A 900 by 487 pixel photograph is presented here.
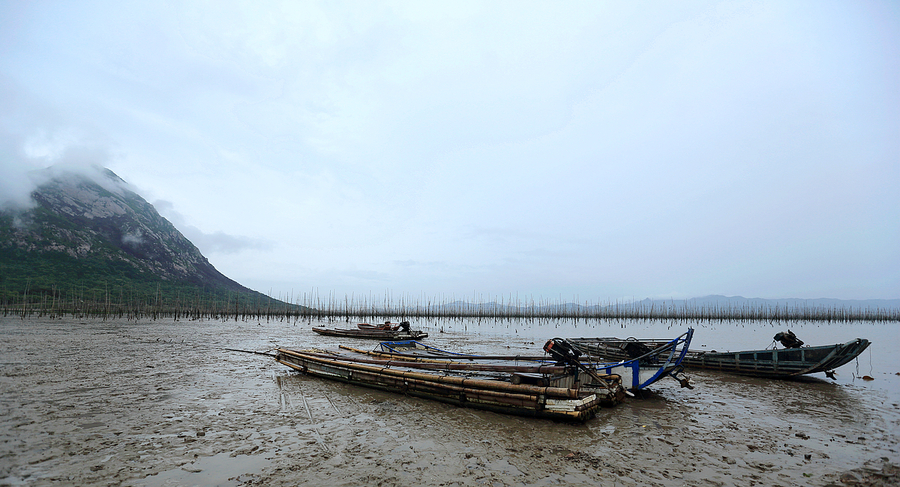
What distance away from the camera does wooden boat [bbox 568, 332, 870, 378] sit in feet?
43.2

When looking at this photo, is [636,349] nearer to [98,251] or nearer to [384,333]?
[384,333]

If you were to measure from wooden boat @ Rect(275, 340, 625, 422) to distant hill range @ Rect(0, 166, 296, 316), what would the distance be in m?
59.5

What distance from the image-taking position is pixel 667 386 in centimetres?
1245

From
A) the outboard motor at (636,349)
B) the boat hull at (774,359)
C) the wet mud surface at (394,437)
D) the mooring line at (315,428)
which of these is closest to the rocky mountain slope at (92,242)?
the wet mud surface at (394,437)

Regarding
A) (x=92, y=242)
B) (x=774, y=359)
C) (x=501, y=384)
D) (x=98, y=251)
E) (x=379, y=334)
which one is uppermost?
(x=92, y=242)

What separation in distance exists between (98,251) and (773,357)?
125687 millimetres

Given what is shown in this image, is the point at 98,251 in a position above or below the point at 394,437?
above

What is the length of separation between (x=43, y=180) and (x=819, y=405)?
163678 millimetres

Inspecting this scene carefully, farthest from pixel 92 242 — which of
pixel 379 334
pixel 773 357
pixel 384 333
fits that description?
pixel 773 357

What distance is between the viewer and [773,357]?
1454 centimetres

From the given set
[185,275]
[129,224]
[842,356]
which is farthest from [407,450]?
[129,224]

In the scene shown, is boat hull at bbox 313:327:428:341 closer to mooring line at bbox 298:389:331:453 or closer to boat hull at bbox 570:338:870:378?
boat hull at bbox 570:338:870:378

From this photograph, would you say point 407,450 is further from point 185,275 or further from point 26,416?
point 185,275

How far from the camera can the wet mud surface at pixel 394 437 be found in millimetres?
5551
